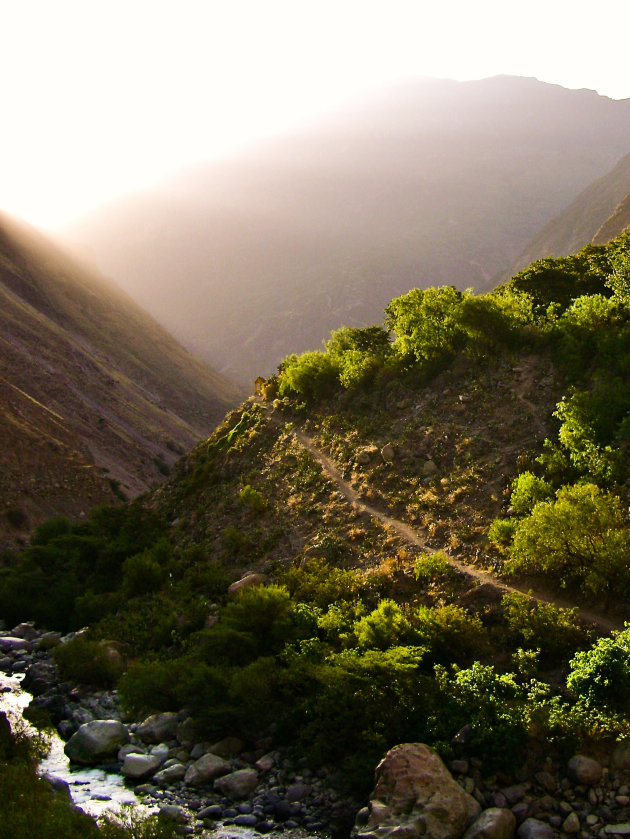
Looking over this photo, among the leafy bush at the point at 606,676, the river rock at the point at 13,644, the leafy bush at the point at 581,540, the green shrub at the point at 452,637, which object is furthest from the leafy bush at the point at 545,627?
the river rock at the point at 13,644

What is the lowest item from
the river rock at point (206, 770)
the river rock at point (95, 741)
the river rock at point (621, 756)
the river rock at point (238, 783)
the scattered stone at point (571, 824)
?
the river rock at point (95, 741)

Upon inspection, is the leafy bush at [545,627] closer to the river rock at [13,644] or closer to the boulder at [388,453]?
the boulder at [388,453]

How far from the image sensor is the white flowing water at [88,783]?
484 inches

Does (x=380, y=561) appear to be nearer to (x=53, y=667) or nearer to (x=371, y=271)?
(x=53, y=667)

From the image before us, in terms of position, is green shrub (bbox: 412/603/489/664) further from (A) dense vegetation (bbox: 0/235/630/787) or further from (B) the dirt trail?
(B) the dirt trail

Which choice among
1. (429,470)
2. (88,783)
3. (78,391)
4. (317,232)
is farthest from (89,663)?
(317,232)

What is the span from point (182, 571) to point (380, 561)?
7963mm

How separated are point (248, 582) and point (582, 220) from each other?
98.6 m

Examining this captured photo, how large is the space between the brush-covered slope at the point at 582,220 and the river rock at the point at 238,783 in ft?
299

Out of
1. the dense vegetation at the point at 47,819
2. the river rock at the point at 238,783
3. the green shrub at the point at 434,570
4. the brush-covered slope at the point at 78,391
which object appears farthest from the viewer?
the brush-covered slope at the point at 78,391

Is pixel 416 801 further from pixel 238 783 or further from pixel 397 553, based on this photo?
pixel 397 553

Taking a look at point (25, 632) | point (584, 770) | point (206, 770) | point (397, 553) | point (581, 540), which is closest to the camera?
point (584, 770)

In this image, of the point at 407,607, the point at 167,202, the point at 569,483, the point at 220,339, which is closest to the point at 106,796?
the point at 407,607

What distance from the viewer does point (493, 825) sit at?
33.0ft
